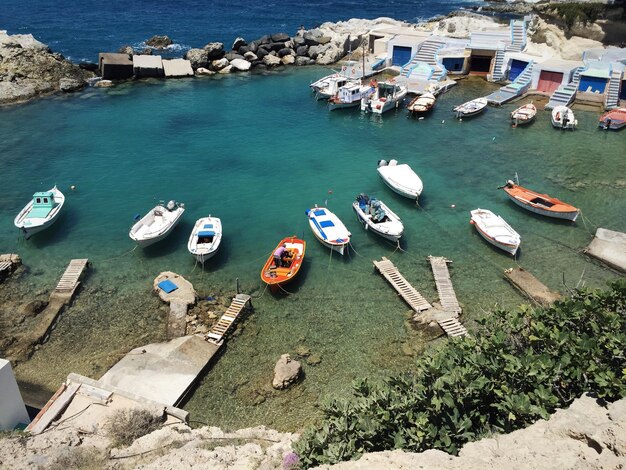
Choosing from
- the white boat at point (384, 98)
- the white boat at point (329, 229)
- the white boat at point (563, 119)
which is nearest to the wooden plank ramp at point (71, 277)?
the white boat at point (329, 229)

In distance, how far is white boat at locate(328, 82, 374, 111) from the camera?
190ft

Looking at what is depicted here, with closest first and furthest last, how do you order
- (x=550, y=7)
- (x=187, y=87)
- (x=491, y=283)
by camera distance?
(x=491, y=283), (x=187, y=87), (x=550, y=7)

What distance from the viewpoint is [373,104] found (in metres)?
56.1

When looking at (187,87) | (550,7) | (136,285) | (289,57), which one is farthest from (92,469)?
(550,7)

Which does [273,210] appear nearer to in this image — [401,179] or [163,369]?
[401,179]

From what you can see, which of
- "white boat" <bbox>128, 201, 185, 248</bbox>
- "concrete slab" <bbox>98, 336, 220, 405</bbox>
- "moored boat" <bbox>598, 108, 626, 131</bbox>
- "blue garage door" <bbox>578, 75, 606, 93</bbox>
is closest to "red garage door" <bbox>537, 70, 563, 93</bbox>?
"blue garage door" <bbox>578, 75, 606, 93</bbox>

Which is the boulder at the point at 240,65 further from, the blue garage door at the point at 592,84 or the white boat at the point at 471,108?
the blue garage door at the point at 592,84

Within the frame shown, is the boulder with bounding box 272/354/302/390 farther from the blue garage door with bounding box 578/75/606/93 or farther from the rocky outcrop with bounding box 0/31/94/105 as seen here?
the rocky outcrop with bounding box 0/31/94/105

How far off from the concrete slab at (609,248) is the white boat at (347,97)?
1315 inches

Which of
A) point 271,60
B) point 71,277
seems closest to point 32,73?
point 271,60

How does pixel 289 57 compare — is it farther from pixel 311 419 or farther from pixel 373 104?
pixel 311 419

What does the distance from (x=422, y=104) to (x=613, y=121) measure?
67.0 feet

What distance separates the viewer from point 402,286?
29.9 metres

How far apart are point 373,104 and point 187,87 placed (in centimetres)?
2758
